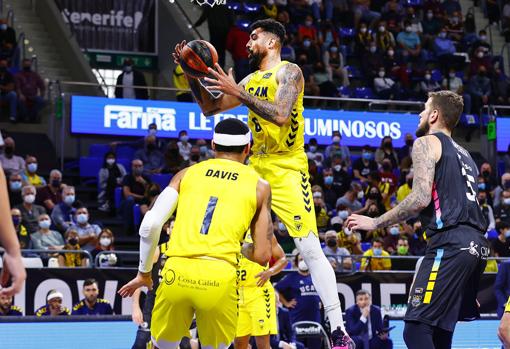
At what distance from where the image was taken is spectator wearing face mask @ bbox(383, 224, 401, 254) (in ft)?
65.9

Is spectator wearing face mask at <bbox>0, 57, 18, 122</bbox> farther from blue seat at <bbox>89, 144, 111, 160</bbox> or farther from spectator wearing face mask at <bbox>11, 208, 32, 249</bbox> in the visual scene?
spectator wearing face mask at <bbox>11, 208, 32, 249</bbox>

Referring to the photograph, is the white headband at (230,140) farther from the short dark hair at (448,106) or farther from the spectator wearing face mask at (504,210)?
the spectator wearing face mask at (504,210)

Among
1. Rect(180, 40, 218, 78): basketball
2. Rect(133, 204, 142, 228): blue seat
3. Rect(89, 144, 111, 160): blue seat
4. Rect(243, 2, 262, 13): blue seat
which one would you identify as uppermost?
Rect(243, 2, 262, 13): blue seat

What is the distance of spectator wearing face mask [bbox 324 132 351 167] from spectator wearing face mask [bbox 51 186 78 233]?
6.48 m

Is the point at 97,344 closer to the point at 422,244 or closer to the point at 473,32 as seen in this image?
the point at 422,244

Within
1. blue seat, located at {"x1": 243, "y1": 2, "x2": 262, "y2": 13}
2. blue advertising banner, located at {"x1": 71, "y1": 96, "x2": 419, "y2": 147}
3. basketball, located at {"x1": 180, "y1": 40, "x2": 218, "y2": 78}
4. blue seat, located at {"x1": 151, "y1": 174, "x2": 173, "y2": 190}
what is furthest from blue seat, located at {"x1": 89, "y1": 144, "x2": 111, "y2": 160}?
basketball, located at {"x1": 180, "y1": 40, "x2": 218, "y2": 78}

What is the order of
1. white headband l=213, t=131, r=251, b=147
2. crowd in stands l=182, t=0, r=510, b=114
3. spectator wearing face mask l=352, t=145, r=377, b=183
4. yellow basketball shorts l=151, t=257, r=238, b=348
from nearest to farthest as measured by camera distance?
yellow basketball shorts l=151, t=257, r=238, b=348 → white headband l=213, t=131, r=251, b=147 → spectator wearing face mask l=352, t=145, r=377, b=183 → crowd in stands l=182, t=0, r=510, b=114

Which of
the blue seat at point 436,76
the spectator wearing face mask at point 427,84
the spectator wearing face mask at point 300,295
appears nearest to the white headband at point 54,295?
the spectator wearing face mask at point 300,295

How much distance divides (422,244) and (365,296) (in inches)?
230

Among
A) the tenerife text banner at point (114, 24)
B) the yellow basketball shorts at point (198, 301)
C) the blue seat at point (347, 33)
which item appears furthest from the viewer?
the tenerife text banner at point (114, 24)

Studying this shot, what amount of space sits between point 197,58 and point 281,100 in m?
0.81

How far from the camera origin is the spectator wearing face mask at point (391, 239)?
65.9 ft

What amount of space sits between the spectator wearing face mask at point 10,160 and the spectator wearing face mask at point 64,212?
1.30 m

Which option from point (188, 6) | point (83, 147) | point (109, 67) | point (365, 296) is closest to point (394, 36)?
point (188, 6)
